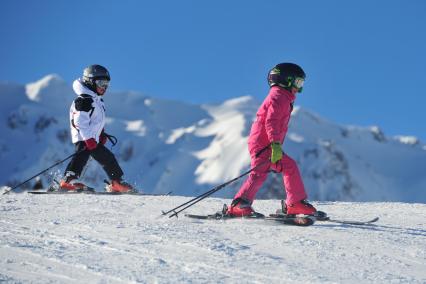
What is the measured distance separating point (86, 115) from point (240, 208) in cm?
356

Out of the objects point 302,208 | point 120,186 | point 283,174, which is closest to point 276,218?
point 302,208

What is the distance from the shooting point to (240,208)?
309 inches

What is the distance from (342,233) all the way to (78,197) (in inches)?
151

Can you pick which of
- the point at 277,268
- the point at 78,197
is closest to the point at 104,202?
the point at 78,197

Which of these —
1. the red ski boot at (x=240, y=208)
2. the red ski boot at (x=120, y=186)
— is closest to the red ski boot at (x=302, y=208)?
the red ski boot at (x=240, y=208)

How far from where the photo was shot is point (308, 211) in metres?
7.68

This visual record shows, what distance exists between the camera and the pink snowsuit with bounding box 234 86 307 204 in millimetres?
7582

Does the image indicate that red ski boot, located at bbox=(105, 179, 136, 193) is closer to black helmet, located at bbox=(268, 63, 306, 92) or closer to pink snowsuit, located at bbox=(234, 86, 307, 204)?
pink snowsuit, located at bbox=(234, 86, 307, 204)

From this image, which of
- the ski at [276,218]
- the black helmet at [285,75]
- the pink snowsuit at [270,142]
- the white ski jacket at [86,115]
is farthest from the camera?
the white ski jacket at [86,115]

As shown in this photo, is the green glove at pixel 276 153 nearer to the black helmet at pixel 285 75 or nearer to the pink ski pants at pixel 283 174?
the pink ski pants at pixel 283 174

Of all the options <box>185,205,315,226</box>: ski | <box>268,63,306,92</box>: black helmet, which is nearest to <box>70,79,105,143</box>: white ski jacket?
<box>185,205,315,226</box>: ski

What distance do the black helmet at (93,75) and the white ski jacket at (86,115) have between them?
82 millimetres

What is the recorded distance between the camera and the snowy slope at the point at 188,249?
4973 millimetres

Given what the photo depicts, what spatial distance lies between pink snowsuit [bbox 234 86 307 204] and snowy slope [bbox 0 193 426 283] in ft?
1.41
